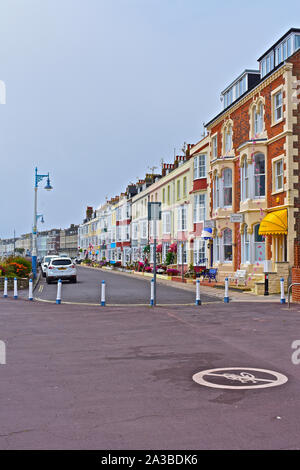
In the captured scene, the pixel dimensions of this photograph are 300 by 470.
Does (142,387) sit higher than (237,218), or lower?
lower

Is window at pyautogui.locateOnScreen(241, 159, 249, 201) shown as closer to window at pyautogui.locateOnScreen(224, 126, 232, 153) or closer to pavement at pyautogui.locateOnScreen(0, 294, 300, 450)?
window at pyautogui.locateOnScreen(224, 126, 232, 153)

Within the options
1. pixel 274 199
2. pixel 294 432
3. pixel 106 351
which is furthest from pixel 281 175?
pixel 294 432

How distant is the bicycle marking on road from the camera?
6531 mm

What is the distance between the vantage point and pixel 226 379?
686 centimetres

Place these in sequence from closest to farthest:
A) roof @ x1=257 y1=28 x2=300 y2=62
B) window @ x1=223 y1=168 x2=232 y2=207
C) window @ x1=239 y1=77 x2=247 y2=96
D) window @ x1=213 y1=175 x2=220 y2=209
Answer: roof @ x1=257 y1=28 x2=300 y2=62
window @ x1=239 y1=77 x2=247 y2=96
window @ x1=223 y1=168 x2=232 y2=207
window @ x1=213 y1=175 x2=220 y2=209

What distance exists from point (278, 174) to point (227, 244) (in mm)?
6940

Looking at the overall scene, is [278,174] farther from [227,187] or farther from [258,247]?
[227,187]

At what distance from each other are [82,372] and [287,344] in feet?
14.7

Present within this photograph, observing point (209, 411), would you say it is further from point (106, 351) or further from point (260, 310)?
point (260, 310)

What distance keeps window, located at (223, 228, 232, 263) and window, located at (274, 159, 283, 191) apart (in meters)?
6.25

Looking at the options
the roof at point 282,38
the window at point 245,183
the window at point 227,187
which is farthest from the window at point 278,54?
the window at point 227,187

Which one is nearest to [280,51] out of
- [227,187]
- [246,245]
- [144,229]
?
[227,187]

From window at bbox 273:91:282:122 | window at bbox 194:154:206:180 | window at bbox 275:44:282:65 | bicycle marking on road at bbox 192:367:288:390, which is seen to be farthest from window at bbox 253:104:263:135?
bicycle marking on road at bbox 192:367:288:390

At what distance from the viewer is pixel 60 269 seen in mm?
32000
